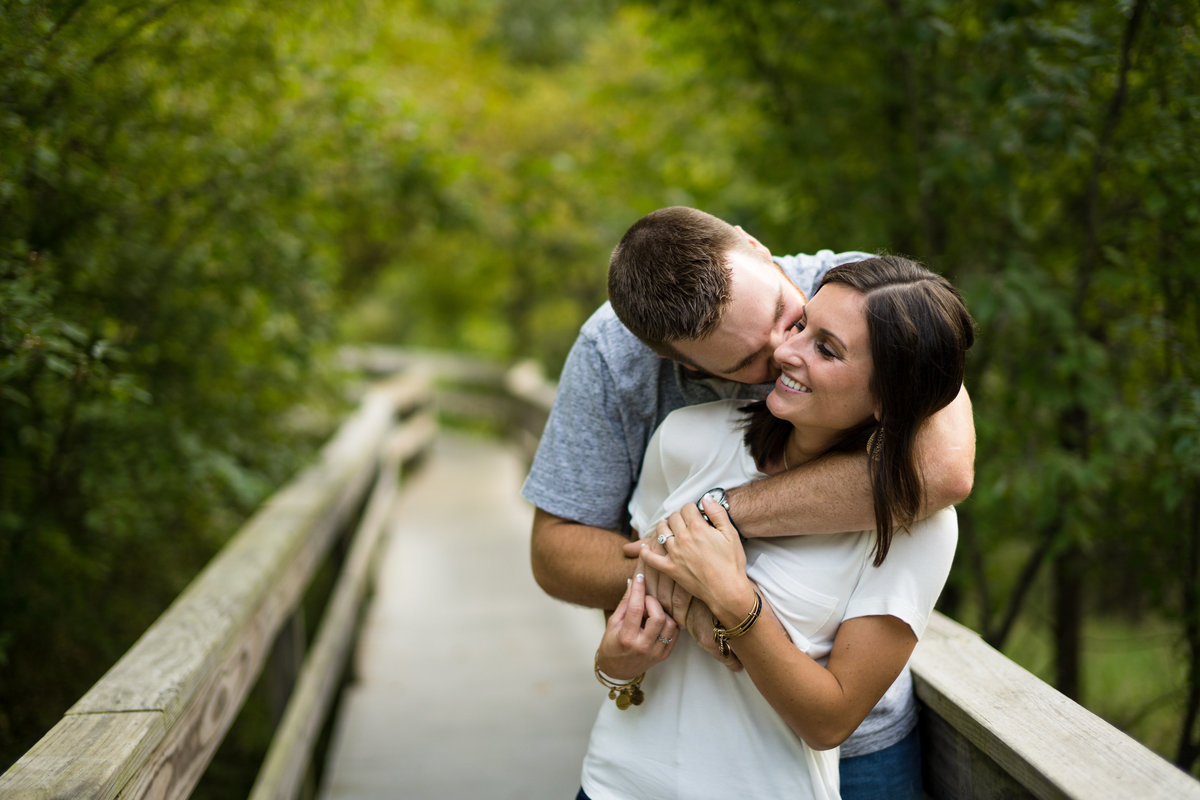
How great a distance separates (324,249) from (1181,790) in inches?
144

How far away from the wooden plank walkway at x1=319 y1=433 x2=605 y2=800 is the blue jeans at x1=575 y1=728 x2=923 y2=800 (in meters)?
1.63

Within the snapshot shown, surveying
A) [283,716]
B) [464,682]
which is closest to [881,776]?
[283,716]

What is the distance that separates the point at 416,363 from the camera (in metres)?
11.2

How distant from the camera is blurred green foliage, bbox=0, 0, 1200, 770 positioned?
7.39 feet

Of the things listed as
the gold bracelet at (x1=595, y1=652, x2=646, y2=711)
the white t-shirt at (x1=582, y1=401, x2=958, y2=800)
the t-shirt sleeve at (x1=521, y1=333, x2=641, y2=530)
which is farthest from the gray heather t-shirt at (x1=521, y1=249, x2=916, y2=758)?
the gold bracelet at (x1=595, y1=652, x2=646, y2=711)

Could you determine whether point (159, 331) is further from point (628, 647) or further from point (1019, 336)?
point (1019, 336)

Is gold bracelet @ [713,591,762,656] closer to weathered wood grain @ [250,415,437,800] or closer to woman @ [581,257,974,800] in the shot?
woman @ [581,257,974,800]

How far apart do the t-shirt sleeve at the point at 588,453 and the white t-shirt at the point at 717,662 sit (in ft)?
0.33

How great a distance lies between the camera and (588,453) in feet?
5.97

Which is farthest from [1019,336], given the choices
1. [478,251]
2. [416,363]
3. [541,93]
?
[416,363]

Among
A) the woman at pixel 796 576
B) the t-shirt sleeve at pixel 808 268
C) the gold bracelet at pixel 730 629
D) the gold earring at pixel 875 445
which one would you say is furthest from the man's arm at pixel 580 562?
the t-shirt sleeve at pixel 808 268

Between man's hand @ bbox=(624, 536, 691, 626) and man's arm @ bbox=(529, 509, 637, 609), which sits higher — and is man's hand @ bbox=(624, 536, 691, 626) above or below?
above

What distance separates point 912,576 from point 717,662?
38 cm

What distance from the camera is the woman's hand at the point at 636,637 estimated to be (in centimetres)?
155
